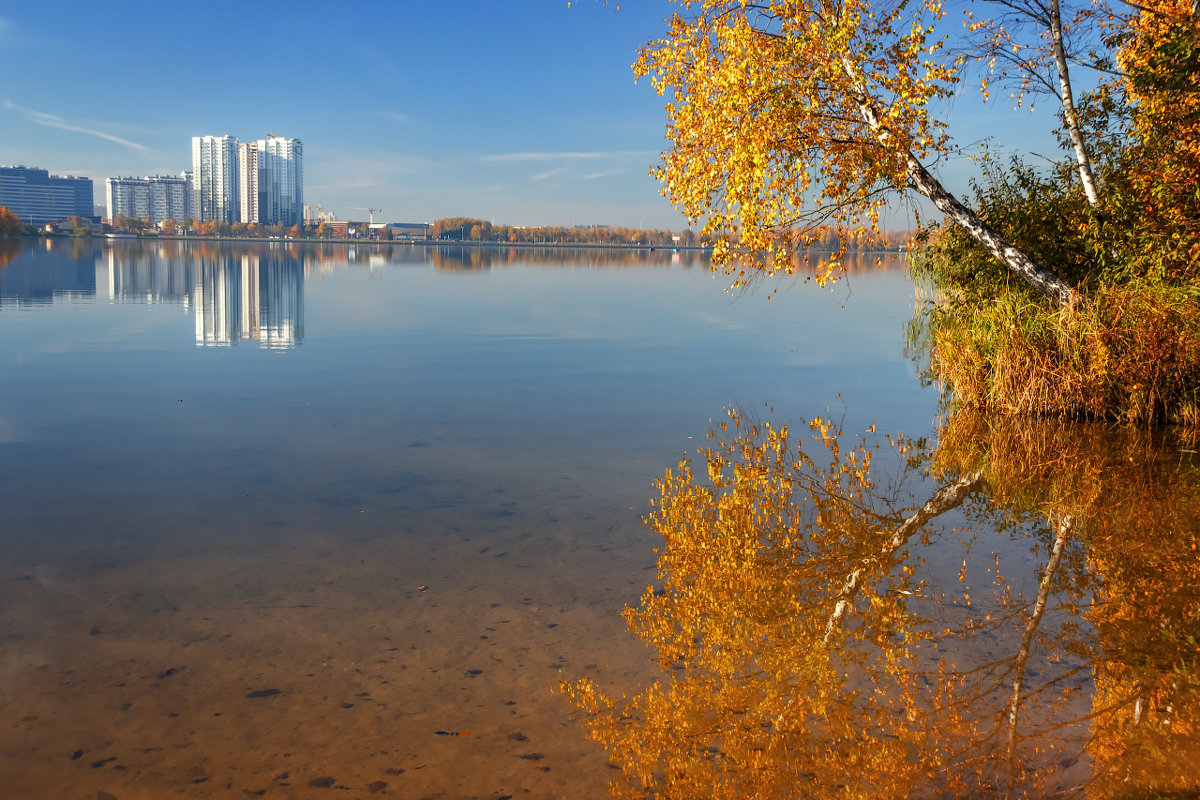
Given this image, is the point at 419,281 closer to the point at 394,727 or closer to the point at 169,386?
the point at 169,386

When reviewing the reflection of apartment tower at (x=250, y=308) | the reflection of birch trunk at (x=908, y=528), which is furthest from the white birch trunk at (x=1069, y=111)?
the reflection of apartment tower at (x=250, y=308)

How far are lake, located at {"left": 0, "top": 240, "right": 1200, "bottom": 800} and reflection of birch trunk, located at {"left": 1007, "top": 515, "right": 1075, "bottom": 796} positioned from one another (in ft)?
0.09

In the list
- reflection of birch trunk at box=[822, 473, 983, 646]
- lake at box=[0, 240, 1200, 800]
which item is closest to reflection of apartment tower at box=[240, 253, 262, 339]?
lake at box=[0, 240, 1200, 800]

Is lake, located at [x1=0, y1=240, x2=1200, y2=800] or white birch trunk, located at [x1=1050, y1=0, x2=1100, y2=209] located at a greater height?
white birch trunk, located at [x1=1050, y1=0, x2=1100, y2=209]

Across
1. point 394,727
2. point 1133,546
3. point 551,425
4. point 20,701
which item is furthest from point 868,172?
point 20,701

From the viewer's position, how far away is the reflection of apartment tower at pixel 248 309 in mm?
21641

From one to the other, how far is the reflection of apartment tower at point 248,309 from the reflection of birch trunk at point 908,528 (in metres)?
15.2

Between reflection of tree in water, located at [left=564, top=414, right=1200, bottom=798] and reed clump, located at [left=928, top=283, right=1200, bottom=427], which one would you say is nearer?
reflection of tree in water, located at [left=564, top=414, right=1200, bottom=798]

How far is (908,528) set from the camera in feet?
27.0

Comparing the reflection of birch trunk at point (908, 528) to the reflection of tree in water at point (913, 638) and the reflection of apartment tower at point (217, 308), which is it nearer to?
the reflection of tree in water at point (913, 638)

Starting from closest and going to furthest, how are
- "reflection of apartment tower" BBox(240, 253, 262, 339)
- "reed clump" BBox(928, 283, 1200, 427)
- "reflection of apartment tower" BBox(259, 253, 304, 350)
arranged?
1. "reed clump" BBox(928, 283, 1200, 427)
2. "reflection of apartment tower" BBox(259, 253, 304, 350)
3. "reflection of apartment tower" BBox(240, 253, 262, 339)

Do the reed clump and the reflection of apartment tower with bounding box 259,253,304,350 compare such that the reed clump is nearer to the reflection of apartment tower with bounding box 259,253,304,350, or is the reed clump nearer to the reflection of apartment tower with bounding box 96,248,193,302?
the reflection of apartment tower with bounding box 259,253,304,350

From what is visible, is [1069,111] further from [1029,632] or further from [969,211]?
[1029,632]

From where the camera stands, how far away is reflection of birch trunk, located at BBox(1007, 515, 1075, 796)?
4.64 metres
